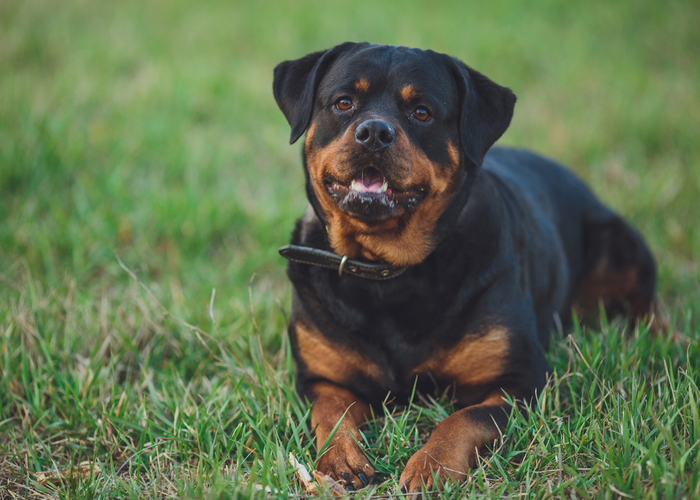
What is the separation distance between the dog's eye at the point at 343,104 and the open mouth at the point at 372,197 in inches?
12.2

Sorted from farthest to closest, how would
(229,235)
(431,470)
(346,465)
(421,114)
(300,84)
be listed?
(229,235) < (300,84) < (421,114) < (346,465) < (431,470)

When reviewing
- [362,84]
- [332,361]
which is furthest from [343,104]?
[332,361]

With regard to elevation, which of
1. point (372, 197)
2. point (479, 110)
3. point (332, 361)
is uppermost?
point (479, 110)

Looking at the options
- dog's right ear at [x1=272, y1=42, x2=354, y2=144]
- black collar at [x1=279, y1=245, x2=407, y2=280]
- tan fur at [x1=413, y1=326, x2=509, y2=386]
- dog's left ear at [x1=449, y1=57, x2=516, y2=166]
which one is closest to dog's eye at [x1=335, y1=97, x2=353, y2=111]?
dog's right ear at [x1=272, y1=42, x2=354, y2=144]

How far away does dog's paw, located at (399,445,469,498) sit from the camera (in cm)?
176

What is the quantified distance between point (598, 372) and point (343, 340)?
3.28 ft

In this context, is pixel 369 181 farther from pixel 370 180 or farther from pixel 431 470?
pixel 431 470

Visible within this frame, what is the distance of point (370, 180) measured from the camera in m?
2.16

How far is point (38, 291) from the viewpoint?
3.01m

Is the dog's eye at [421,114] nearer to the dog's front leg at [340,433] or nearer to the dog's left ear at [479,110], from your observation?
the dog's left ear at [479,110]

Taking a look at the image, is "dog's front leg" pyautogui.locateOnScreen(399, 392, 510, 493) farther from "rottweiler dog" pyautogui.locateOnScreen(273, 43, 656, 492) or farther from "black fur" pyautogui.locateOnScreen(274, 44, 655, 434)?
"black fur" pyautogui.locateOnScreen(274, 44, 655, 434)

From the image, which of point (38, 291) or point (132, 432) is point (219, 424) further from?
point (38, 291)

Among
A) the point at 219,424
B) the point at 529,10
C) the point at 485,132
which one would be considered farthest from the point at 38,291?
the point at 529,10

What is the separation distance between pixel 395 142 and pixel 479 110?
0.49 metres
